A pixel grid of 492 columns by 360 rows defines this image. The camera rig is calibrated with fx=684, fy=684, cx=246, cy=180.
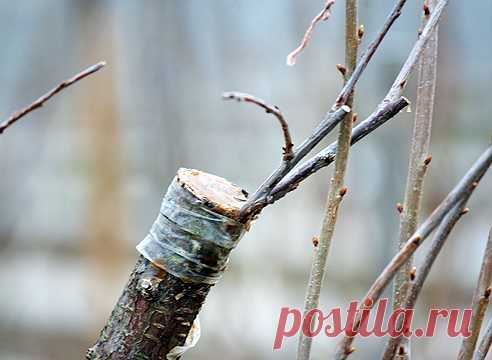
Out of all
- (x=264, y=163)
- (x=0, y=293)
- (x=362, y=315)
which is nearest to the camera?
(x=362, y=315)

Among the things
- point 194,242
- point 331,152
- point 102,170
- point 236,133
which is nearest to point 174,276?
point 194,242

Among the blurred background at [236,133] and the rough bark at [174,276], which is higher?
the blurred background at [236,133]

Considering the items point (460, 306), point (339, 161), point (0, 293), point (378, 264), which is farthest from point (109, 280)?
point (339, 161)

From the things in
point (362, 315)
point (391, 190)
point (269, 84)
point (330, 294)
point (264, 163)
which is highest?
point (269, 84)

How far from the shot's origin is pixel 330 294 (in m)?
1.85

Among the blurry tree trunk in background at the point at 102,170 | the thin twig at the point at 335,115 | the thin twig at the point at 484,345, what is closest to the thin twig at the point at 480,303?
the thin twig at the point at 484,345

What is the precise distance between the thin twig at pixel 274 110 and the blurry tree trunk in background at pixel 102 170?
1.46 m

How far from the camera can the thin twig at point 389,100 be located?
40 centimetres

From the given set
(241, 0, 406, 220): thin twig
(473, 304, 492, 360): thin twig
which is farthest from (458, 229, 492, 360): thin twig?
(241, 0, 406, 220): thin twig

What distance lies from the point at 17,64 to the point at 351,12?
5.87 feet

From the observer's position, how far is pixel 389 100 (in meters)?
0.41

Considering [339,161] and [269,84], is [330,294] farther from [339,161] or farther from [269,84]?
[339,161]

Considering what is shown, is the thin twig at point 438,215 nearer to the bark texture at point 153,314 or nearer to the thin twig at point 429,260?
the thin twig at point 429,260

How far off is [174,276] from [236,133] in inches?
49.5
